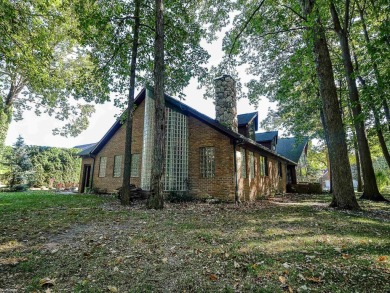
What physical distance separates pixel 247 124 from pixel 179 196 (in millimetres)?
7426

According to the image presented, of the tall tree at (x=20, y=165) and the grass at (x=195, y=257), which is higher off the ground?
the tall tree at (x=20, y=165)

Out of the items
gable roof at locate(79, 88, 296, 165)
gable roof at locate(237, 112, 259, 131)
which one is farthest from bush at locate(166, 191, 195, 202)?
gable roof at locate(237, 112, 259, 131)

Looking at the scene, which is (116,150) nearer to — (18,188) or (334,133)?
(18,188)

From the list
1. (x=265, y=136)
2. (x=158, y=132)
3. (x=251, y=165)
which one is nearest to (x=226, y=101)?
(x=251, y=165)

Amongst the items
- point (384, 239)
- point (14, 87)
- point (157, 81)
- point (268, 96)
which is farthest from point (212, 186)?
point (14, 87)

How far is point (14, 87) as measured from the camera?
18672 millimetres

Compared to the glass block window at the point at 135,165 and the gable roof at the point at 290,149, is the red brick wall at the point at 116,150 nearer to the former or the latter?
the glass block window at the point at 135,165

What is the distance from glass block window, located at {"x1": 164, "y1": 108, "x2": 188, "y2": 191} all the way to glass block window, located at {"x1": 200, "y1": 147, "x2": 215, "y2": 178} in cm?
95

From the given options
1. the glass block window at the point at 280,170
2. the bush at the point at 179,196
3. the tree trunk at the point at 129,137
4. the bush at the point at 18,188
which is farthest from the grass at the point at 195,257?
the bush at the point at 18,188

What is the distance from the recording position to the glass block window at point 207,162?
11531 mm

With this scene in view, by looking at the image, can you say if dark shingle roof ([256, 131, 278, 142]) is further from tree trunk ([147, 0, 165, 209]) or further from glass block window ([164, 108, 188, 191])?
tree trunk ([147, 0, 165, 209])

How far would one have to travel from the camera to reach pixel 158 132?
27.9 ft

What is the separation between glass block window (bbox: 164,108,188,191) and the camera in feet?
38.5

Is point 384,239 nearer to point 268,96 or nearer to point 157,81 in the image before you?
point 157,81
